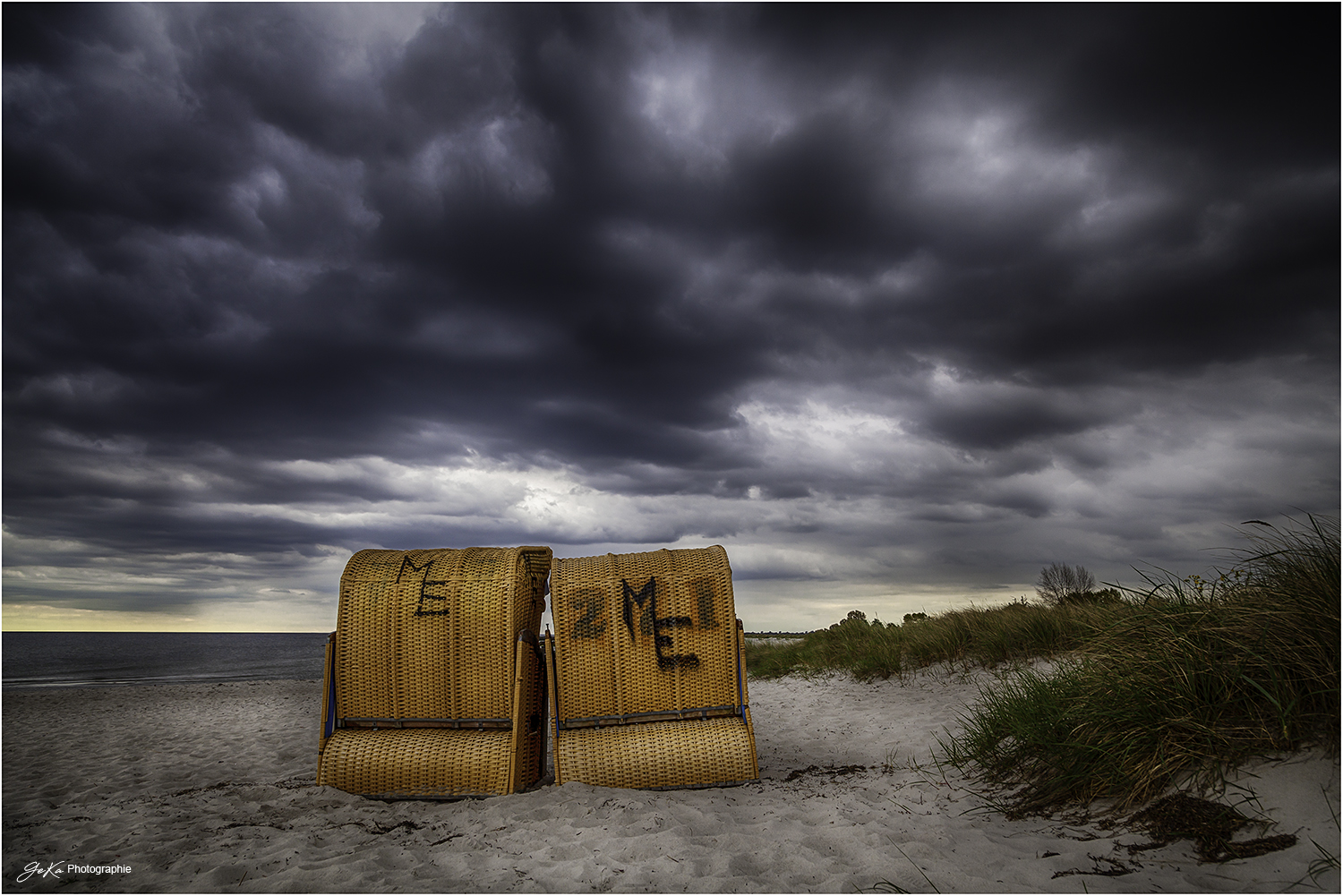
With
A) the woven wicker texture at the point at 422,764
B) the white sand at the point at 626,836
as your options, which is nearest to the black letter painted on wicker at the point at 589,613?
the woven wicker texture at the point at 422,764

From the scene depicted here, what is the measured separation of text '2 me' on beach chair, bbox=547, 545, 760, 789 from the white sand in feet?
1.32

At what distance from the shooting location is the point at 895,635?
1365 cm

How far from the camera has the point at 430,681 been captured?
6.79 metres

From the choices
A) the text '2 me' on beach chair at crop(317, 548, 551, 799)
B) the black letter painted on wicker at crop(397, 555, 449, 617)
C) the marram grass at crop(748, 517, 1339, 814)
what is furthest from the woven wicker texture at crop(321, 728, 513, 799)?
the marram grass at crop(748, 517, 1339, 814)

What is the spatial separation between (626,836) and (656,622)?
7.25 feet

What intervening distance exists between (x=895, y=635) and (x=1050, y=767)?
9.00 m

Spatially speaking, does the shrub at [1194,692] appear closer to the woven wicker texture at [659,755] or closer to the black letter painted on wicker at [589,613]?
the woven wicker texture at [659,755]

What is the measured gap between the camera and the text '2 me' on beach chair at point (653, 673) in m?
6.37

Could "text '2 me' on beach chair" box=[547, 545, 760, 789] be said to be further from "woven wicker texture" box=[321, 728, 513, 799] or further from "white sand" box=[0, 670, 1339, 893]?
"woven wicker texture" box=[321, 728, 513, 799]

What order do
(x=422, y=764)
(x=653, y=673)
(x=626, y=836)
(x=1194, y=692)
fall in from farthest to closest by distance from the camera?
(x=653, y=673)
(x=422, y=764)
(x=626, y=836)
(x=1194, y=692)

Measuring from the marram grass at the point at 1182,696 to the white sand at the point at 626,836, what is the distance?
0.29 meters

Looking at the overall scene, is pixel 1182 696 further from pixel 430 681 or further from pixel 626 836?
pixel 430 681

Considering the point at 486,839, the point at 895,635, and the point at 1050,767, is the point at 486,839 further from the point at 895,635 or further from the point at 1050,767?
the point at 895,635

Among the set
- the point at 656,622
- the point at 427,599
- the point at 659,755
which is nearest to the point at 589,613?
the point at 656,622
